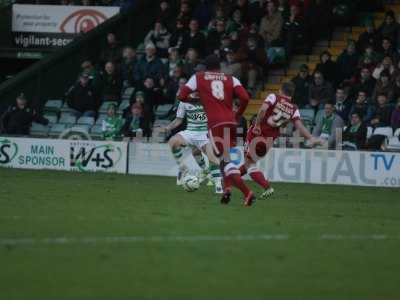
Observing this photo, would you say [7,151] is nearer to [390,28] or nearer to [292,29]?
[292,29]

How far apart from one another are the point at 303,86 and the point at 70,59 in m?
7.77

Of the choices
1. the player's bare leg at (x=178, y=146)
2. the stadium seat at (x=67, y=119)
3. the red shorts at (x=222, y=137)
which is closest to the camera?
the red shorts at (x=222, y=137)

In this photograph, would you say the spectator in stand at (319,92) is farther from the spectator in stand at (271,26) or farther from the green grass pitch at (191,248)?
the green grass pitch at (191,248)

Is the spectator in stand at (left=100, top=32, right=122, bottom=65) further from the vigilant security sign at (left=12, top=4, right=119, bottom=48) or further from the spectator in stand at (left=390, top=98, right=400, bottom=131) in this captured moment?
the spectator in stand at (left=390, top=98, right=400, bottom=131)

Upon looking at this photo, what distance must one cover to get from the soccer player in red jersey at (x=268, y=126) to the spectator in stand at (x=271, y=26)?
1008 cm

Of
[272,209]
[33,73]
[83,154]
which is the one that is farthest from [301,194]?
[33,73]

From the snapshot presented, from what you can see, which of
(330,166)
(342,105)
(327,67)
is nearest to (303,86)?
(327,67)

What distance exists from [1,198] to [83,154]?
10.3 meters

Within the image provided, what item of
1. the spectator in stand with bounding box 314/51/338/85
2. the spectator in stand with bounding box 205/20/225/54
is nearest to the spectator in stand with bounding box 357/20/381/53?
the spectator in stand with bounding box 314/51/338/85

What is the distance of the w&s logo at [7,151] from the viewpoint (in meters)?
27.5

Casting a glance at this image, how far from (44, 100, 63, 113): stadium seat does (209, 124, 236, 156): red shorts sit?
1405cm

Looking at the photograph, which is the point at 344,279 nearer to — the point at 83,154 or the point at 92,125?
the point at 83,154

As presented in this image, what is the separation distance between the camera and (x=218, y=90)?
55.7ft

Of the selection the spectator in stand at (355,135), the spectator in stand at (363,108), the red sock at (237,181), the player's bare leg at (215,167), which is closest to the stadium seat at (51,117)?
the spectator in stand at (363,108)
